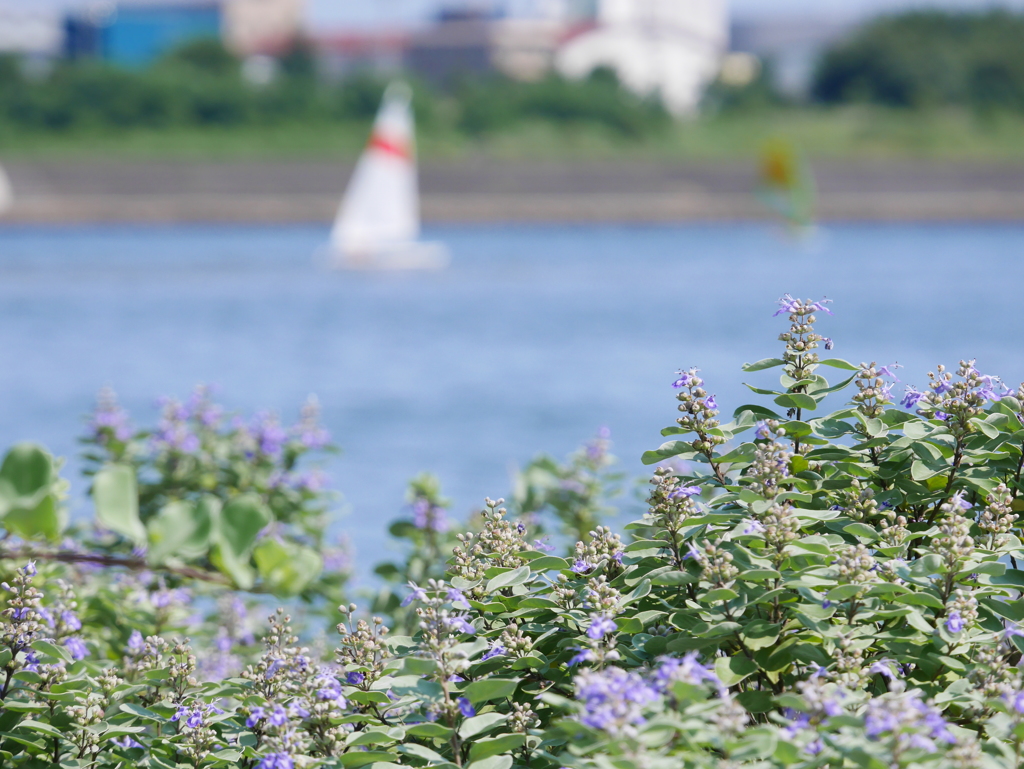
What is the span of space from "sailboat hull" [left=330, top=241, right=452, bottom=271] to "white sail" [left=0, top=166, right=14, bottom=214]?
20.6 m

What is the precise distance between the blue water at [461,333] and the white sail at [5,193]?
488cm

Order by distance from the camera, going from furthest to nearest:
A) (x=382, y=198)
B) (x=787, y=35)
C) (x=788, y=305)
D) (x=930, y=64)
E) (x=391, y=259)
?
(x=787, y=35)
(x=930, y=64)
(x=391, y=259)
(x=382, y=198)
(x=788, y=305)

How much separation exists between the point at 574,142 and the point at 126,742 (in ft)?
187

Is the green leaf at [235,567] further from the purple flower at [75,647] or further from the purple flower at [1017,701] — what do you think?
the purple flower at [75,647]

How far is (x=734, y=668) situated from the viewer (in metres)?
1.99

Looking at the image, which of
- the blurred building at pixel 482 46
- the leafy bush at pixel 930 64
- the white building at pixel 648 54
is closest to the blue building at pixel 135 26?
the blurred building at pixel 482 46

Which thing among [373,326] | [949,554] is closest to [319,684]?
[949,554]

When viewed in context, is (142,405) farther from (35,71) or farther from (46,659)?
(35,71)

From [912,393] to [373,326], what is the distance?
2372 cm

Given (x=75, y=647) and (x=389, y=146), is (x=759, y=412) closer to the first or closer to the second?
(x=75, y=647)

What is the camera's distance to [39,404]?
16.4 meters

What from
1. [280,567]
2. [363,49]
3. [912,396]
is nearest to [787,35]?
[363,49]

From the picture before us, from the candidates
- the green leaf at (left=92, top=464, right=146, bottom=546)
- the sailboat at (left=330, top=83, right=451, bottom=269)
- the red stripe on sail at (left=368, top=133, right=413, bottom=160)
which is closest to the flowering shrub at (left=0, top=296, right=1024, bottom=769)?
the green leaf at (left=92, top=464, right=146, bottom=546)

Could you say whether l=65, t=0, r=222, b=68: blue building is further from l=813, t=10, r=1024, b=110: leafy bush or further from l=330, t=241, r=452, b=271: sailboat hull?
l=330, t=241, r=452, b=271: sailboat hull
